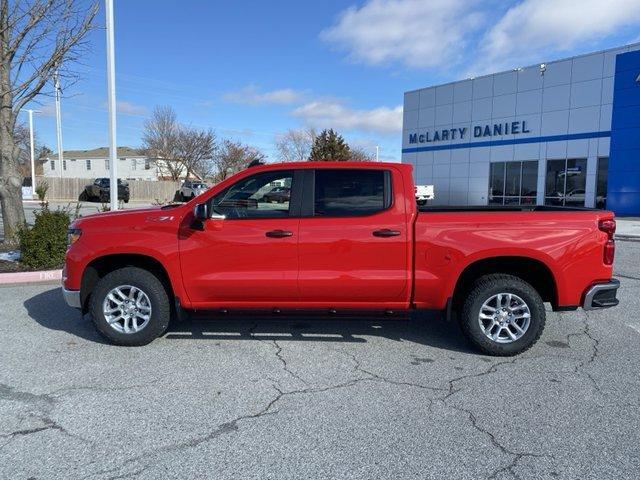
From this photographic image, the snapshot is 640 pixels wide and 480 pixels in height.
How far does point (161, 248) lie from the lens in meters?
4.95

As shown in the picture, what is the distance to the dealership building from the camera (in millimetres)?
24328

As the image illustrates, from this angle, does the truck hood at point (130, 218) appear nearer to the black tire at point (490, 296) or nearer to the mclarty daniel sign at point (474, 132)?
the black tire at point (490, 296)

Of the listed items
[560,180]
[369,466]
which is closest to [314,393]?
[369,466]

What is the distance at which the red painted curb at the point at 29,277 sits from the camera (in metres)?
7.99

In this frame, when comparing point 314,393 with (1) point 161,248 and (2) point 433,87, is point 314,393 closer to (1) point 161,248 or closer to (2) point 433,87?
(1) point 161,248

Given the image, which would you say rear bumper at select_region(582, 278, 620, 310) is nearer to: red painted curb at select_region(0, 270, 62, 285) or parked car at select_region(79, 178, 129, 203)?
red painted curb at select_region(0, 270, 62, 285)

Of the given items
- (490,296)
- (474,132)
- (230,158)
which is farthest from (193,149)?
(490,296)

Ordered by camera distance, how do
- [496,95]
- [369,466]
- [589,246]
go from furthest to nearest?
[496,95]
[589,246]
[369,466]

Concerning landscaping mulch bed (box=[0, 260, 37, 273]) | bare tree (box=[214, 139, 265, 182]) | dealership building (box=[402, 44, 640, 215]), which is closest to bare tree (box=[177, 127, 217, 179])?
bare tree (box=[214, 139, 265, 182])

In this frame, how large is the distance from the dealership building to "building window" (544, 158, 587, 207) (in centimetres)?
5

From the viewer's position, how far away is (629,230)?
58.5ft

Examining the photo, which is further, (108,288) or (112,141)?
(112,141)

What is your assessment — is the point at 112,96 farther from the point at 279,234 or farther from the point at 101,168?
the point at 101,168

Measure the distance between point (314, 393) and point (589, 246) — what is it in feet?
9.67
